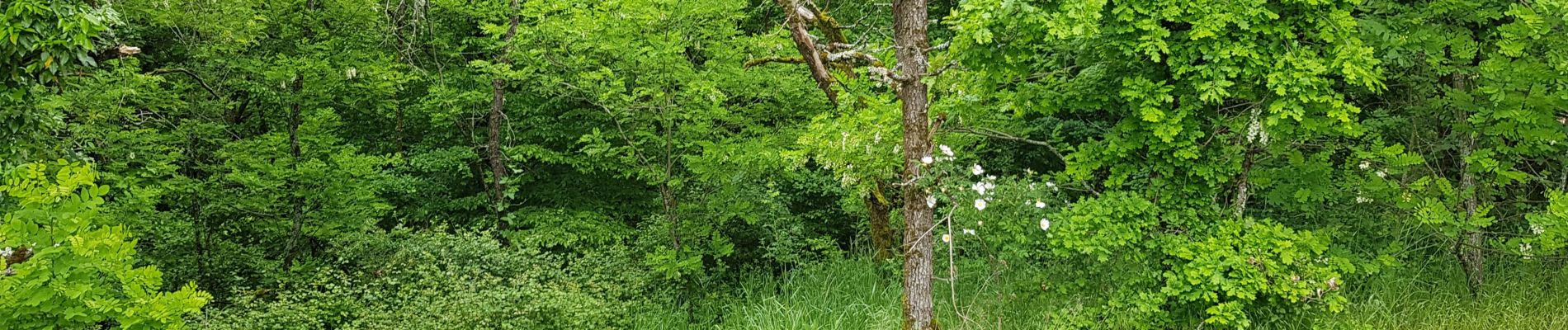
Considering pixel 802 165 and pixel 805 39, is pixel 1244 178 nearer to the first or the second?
pixel 802 165

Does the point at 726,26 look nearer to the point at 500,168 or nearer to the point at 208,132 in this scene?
the point at 500,168

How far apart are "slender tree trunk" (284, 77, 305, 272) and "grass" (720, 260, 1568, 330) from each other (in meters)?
4.81

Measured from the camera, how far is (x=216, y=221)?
361 inches

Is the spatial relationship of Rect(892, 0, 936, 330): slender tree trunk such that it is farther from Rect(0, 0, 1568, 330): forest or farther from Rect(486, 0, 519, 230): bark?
Rect(486, 0, 519, 230): bark

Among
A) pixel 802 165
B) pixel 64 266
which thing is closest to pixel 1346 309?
pixel 802 165

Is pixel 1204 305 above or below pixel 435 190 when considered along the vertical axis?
above

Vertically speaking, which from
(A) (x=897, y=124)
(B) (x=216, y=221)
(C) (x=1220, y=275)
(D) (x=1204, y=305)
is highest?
(A) (x=897, y=124)

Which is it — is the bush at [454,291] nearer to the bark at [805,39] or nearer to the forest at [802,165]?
the forest at [802,165]

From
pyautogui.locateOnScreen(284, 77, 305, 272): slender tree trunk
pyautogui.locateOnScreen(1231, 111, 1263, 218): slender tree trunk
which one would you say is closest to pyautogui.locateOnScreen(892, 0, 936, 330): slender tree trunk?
pyautogui.locateOnScreen(1231, 111, 1263, 218): slender tree trunk

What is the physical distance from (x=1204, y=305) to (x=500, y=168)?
7.27m

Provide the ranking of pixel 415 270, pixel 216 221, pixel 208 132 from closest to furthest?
pixel 415 270
pixel 208 132
pixel 216 221

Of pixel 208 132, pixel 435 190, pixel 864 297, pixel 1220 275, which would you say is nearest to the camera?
pixel 1220 275

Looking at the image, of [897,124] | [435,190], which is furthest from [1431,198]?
[435,190]

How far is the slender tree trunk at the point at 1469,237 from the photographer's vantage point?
532cm
